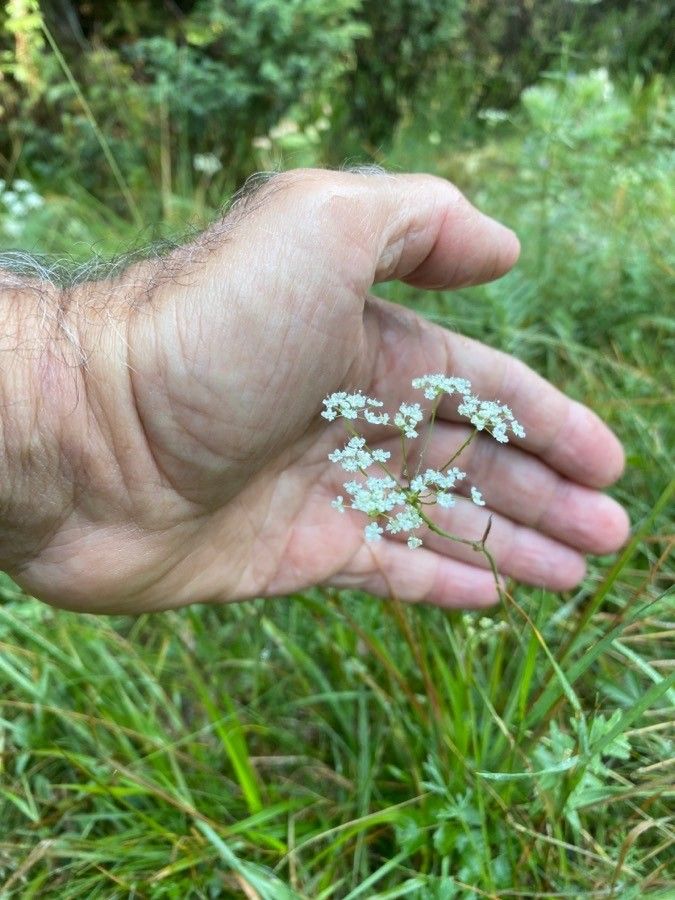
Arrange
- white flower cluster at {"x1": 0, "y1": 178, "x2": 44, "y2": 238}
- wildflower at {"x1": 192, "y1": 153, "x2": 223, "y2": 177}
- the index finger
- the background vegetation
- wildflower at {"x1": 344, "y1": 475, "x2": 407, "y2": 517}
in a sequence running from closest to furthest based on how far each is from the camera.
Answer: wildflower at {"x1": 344, "y1": 475, "x2": 407, "y2": 517} → the background vegetation → the index finger → white flower cluster at {"x1": 0, "y1": 178, "x2": 44, "y2": 238} → wildflower at {"x1": 192, "y1": 153, "x2": 223, "y2": 177}

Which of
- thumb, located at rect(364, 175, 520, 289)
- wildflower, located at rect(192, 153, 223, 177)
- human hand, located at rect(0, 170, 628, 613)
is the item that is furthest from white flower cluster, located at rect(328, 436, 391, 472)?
wildflower, located at rect(192, 153, 223, 177)

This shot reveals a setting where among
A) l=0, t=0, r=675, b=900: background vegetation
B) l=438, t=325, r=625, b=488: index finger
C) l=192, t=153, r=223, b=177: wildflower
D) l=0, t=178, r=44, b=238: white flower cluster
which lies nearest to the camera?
l=0, t=0, r=675, b=900: background vegetation

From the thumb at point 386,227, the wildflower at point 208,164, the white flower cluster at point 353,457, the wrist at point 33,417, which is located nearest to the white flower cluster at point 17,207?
the wildflower at point 208,164

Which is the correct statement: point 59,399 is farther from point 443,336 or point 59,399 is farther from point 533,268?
point 533,268

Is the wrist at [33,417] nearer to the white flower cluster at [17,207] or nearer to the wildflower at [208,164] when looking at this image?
the white flower cluster at [17,207]

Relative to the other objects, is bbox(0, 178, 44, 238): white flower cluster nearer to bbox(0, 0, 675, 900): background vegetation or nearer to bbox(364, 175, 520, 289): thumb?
bbox(0, 0, 675, 900): background vegetation

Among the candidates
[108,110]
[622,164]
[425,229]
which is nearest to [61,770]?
[425,229]
